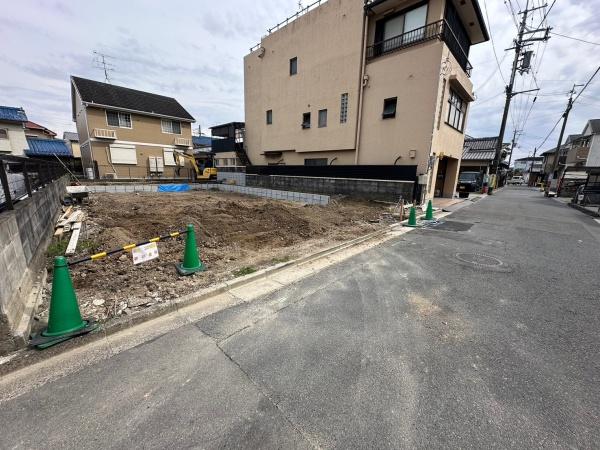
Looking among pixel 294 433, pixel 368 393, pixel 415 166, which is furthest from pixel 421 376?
pixel 415 166

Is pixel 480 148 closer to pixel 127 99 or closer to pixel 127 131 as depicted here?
pixel 127 131

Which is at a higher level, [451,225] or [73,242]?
[73,242]

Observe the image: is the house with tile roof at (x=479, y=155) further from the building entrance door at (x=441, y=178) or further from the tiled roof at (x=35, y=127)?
the tiled roof at (x=35, y=127)

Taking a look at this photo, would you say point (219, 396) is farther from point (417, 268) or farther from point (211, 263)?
point (417, 268)

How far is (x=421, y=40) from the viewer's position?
1188 centimetres

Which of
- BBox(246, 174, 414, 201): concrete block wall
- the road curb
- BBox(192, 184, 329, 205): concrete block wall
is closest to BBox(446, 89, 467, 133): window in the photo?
BBox(246, 174, 414, 201): concrete block wall

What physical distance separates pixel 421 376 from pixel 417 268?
10.1 feet

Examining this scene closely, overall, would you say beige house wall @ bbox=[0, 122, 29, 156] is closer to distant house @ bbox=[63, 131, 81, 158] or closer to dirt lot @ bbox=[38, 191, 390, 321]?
distant house @ bbox=[63, 131, 81, 158]

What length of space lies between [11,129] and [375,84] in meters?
31.6

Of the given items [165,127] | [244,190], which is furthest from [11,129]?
[244,190]

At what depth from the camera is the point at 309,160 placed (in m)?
18.0

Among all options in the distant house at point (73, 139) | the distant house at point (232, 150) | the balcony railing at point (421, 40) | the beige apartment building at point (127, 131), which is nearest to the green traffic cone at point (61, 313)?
the balcony railing at point (421, 40)

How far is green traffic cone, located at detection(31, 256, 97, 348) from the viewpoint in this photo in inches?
106

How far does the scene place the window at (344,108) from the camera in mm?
15016
